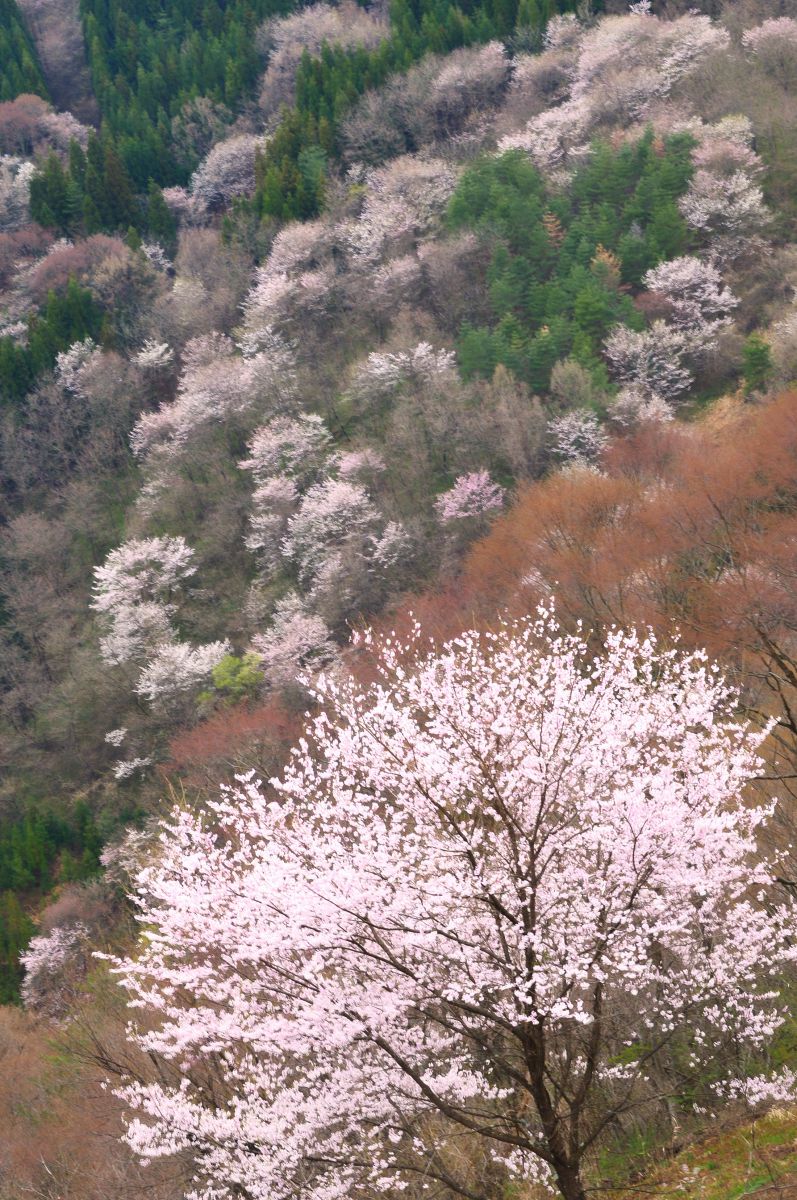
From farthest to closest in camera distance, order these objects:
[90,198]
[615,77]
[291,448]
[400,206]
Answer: [90,198]
[400,206]
[615,77]
[291,448]

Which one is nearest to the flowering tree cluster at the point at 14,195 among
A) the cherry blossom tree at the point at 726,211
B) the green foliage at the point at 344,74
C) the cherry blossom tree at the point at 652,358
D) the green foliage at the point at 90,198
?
the green foliage at the point at 90,198

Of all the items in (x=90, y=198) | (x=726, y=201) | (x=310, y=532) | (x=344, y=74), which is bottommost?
(x=310, y=532)

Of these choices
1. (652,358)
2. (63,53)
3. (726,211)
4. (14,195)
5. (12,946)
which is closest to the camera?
(12,946)

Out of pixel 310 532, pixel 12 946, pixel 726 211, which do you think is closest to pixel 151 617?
pixel 310 532

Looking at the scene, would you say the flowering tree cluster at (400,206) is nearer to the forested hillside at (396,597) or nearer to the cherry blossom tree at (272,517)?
the forested hillside at (396,597)

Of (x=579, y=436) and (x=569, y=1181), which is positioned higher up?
(x=579, y=436)

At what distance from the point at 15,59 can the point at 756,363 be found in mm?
70022

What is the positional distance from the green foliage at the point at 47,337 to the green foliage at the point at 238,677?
27.5m

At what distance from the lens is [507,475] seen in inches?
1585

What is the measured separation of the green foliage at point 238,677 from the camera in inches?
1578

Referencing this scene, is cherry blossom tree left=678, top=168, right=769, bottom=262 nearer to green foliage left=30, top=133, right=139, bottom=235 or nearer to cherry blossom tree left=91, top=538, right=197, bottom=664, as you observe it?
cherry blossom tree left=91, top=538, right=197, bottom=664

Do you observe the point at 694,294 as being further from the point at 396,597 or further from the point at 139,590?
the point at 139,590

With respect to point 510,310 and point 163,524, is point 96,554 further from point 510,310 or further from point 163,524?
point 510,310

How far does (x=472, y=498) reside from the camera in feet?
129
